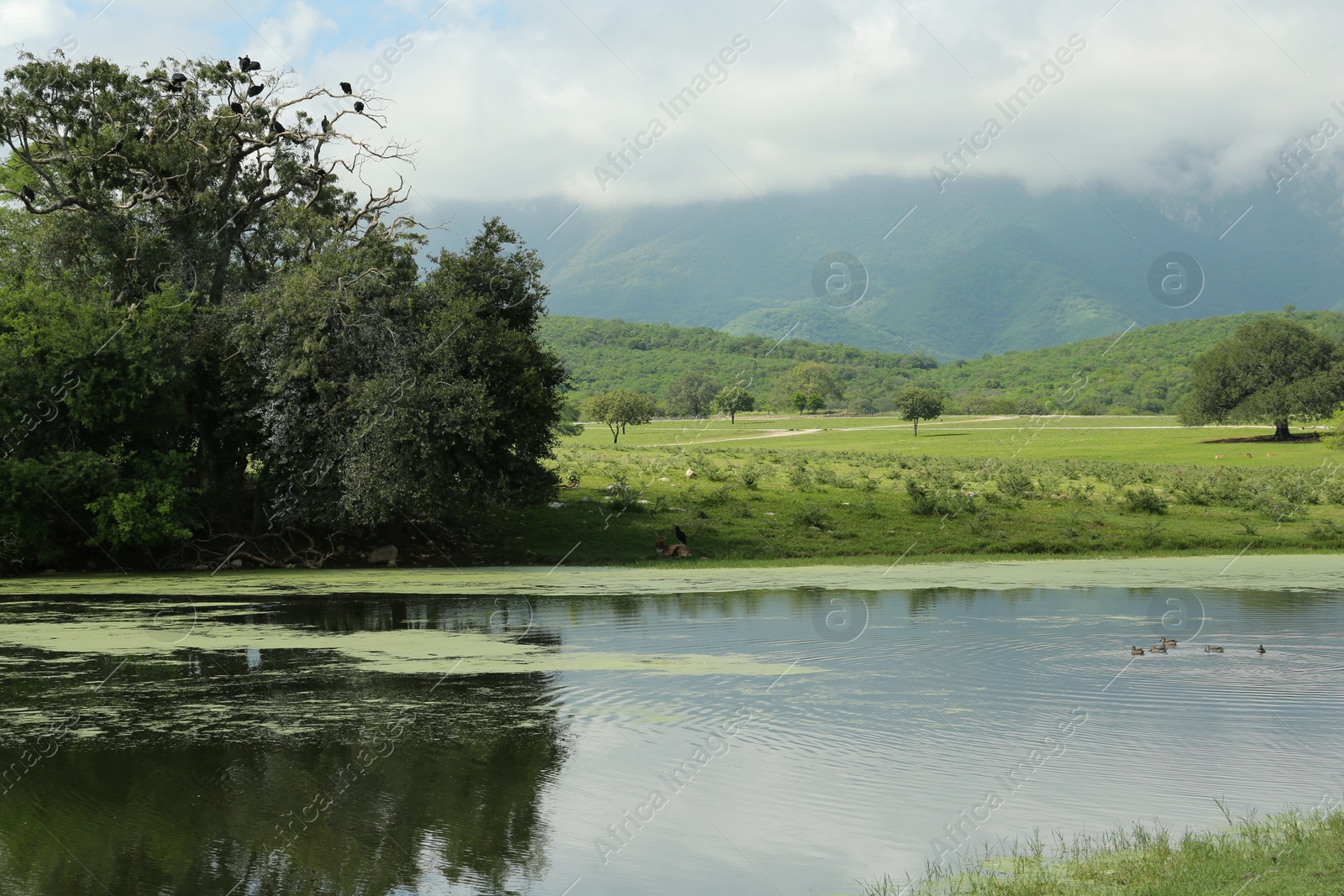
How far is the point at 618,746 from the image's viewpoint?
13.3m

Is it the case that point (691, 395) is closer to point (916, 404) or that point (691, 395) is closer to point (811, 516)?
point (916, 404)

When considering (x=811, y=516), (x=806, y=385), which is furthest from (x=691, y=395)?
(x=811, y=516)

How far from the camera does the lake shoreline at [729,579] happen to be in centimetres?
2898

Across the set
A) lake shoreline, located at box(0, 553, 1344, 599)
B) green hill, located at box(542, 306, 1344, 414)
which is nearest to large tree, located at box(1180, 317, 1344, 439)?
green hill, located at box(542, 306, 1344, 414)

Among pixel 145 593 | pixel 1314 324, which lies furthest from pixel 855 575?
pixel 1314 324

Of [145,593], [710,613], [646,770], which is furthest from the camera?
[145,593]

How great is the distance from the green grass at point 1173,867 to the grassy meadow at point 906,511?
1030 inches

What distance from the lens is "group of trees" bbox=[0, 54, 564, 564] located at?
31984mm

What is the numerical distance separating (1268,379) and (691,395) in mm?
65837

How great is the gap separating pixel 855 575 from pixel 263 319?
61.3 ft

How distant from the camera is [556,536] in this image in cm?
3891

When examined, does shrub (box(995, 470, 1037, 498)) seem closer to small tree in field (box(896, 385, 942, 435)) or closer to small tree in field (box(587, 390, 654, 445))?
small tree in field (box(587, 390, 654, 445))

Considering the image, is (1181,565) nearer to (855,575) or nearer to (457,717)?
(855,575)

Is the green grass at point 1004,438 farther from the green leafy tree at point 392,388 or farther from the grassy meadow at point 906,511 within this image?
the green leafy tree at point 392,388
